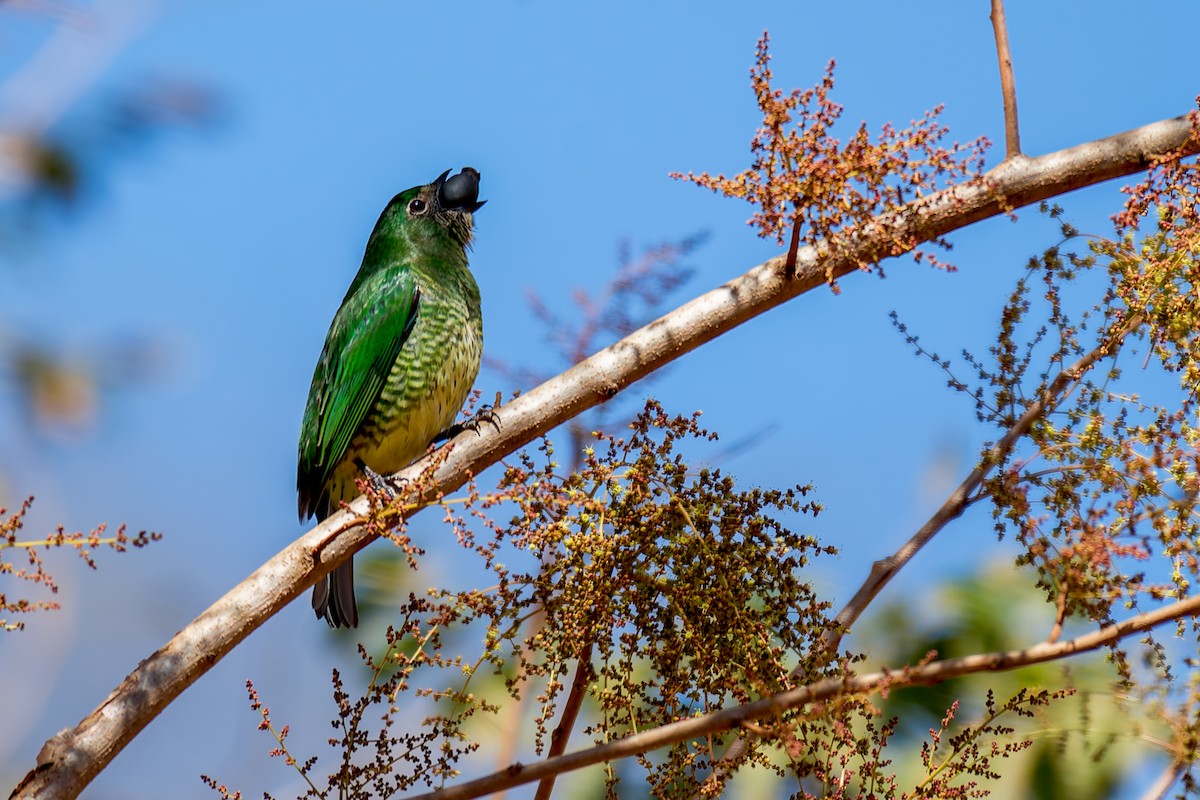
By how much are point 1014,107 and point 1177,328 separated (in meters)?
0.73

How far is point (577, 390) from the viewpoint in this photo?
258 cm

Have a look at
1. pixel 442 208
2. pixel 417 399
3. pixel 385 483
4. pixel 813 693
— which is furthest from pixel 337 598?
pixel 813 693

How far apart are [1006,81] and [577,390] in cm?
102

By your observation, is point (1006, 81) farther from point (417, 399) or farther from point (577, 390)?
point (417, 399)

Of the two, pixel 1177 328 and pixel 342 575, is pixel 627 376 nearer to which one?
pixel 1177 328

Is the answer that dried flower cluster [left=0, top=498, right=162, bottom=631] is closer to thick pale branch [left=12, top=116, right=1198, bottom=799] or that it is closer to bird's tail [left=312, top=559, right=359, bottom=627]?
thick pale branch [left=12, top=116, right=1198, bottom=799]

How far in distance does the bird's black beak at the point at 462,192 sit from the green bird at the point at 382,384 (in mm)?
364

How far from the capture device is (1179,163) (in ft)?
7.30

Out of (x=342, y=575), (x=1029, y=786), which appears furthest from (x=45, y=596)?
(x=1029, y=786)

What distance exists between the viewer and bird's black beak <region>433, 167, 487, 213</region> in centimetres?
486

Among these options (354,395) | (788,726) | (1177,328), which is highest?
(354,395)

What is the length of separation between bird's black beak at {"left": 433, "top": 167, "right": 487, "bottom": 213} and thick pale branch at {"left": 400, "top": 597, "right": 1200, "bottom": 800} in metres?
3.28

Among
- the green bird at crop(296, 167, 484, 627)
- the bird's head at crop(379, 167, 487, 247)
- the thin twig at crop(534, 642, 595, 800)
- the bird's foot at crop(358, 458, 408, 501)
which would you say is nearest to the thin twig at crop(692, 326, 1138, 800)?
the thin twig at crop(534, 642, 595, 800)

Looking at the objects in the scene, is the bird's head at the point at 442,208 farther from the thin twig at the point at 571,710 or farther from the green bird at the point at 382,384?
the thin twig at the point at 571,710
